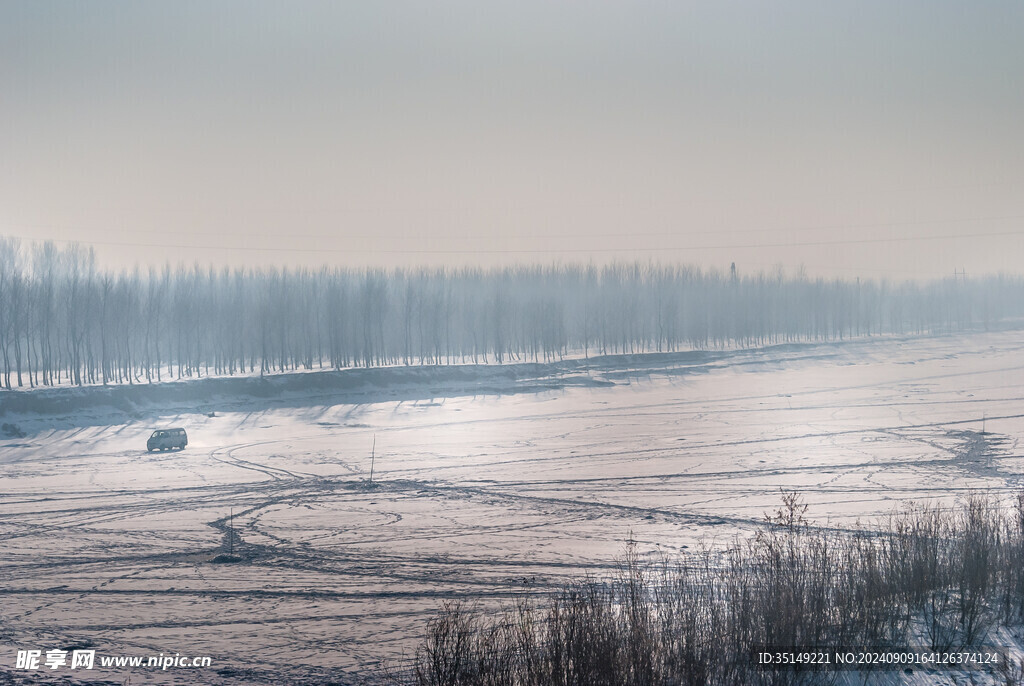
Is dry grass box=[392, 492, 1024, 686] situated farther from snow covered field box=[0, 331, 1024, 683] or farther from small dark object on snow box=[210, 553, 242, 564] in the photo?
small dark object on snow box=[210, 553, 242, 564]

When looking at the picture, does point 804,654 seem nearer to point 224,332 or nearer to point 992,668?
point 992,668

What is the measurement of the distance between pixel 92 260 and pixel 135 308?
37084mm

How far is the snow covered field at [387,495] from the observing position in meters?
12.7

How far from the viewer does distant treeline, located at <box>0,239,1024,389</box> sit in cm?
7175

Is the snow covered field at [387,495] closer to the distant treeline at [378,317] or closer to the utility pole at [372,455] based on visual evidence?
the utility pole at [372,455]

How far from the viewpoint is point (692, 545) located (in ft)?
54.8

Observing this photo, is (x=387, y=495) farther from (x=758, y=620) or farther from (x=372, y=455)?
(x=758, y=620)

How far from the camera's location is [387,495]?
24.3 meters

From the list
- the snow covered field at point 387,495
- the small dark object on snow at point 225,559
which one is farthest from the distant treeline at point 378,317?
the small dark object on snow at point 225,559

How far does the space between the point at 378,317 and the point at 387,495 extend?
6769cm

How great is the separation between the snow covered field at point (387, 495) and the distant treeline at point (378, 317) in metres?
24.7

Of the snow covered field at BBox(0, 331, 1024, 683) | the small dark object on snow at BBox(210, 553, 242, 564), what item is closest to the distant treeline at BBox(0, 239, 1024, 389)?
the snow covered field at BBox(0, 331, 1024, 683)

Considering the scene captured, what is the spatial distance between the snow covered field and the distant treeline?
81.0 feet

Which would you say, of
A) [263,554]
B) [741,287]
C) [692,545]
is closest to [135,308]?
[263,554]
